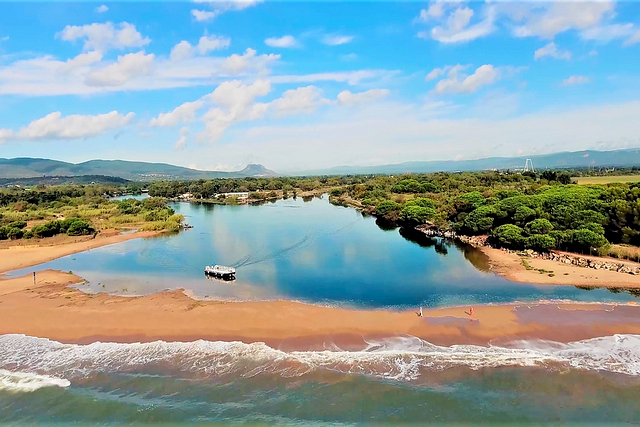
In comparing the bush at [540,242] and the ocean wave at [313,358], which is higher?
the bush at [540,242]

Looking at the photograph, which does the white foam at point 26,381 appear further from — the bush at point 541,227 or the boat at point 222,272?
the bush at point 541,227

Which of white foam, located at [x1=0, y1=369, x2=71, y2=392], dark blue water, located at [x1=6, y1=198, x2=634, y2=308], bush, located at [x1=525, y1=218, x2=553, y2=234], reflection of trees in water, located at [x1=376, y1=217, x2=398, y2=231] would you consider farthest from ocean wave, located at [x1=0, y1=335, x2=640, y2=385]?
reflection of trees in water, located at [x1=376, y1=217, x2=398, y2=231]

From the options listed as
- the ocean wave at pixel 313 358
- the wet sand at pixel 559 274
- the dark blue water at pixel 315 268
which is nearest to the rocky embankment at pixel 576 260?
the wet sand at pixel 559 274

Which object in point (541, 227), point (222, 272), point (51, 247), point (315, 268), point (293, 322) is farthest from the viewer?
point (51, 247)

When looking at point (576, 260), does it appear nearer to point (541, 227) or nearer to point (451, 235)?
point (541, 227)

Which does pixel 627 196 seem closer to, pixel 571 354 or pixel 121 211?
pixel 571 354

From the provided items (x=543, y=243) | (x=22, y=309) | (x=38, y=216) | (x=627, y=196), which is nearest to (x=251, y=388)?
(x=22, y=309)

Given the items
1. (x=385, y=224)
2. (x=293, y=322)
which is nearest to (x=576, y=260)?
(x=293, y=322)
